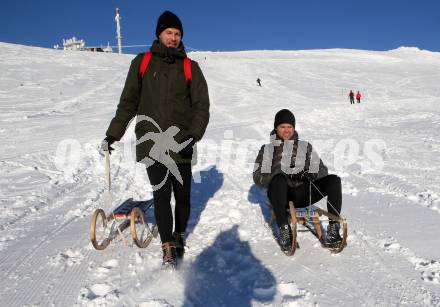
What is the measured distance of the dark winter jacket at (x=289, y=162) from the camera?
4242 mm

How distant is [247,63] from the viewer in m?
43.2

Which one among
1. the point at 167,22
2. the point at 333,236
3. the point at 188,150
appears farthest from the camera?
the point at 333,236

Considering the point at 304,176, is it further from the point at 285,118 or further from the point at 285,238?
the point at 285,238

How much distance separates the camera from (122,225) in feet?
14.8

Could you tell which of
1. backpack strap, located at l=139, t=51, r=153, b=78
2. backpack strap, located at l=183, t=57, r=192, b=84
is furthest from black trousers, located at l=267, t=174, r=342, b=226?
backpack strap, located at l=139, t=51, r=153, b=78

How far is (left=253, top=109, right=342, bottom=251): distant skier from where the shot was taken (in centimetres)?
399

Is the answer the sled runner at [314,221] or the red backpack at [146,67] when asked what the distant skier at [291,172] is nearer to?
the sled runner at [314,221]

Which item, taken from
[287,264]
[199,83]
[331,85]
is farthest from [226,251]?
[331,85]

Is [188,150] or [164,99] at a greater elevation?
[164,99]

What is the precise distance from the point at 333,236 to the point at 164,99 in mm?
1975

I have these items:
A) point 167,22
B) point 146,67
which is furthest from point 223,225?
point 167,22

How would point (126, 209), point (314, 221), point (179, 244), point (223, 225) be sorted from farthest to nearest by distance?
point (223, 225)
point (126, 209)
point (314, 221)
point (179, 244)

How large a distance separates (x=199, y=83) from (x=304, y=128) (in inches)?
433

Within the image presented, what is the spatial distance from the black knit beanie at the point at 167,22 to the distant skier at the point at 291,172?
1.50 m
